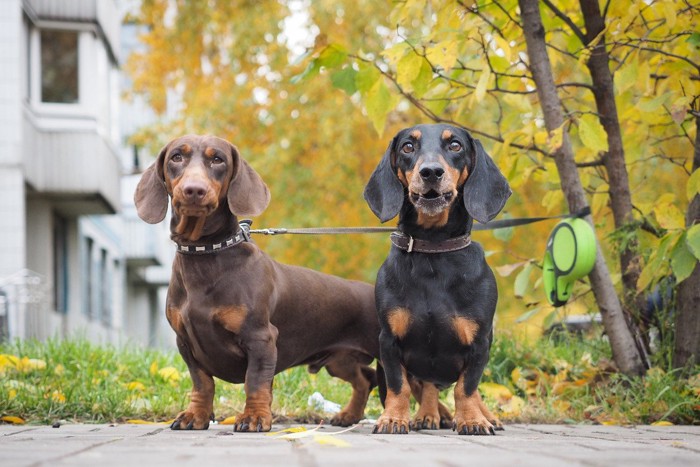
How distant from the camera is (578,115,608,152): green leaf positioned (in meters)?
5.67

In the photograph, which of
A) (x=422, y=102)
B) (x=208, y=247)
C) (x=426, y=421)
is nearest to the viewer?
(x=208, y=247)

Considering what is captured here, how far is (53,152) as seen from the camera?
17.5 meters

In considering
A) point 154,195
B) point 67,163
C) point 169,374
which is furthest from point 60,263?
point 154,195

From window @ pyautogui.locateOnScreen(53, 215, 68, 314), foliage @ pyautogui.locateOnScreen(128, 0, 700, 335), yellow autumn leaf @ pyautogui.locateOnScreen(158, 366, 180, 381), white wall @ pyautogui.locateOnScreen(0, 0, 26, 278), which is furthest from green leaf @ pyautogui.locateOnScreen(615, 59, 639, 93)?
window @ pyautogui.locateOnScreen(53, 215, 68, 314)

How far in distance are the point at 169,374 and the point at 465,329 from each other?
2.54 m

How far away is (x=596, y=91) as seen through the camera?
640 centimetres

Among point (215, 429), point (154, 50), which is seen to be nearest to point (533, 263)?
point (215, 429)

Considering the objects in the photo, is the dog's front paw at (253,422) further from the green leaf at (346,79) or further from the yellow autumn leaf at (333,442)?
the green leaf at (346,79)

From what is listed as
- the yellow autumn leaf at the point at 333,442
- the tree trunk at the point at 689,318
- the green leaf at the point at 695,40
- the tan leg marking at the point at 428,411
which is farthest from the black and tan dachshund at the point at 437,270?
the tree trunk at the point at 689,318

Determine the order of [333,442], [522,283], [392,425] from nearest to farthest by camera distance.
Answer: [333,442] → [392,425] → [522,283]

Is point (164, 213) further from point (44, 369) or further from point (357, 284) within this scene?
point (44, 369)

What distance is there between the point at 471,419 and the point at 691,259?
1559 millimetres

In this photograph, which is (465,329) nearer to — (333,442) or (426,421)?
(426,421)

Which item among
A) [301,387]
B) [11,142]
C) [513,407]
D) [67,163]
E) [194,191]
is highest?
[11,142]
